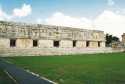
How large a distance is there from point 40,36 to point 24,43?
134 inches

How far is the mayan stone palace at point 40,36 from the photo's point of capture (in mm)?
39500

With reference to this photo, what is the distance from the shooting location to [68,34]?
48.9 metres

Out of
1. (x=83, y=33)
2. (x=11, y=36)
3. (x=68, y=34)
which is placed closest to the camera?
(x=11, y=36)

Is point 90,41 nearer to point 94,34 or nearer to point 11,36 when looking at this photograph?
point 94,34

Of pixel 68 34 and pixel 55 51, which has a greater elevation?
pixel 68 34

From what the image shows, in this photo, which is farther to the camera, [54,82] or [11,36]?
[11,36]

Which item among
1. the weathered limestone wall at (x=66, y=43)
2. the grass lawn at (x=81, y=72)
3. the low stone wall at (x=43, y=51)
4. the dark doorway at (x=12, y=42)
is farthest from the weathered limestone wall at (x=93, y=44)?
the grass lawn at (x=81, y=72)

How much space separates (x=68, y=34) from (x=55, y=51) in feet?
24.7

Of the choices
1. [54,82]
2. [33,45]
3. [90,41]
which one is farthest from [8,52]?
[54,82]

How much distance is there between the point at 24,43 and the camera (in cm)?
4194

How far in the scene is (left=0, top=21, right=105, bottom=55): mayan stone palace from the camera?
3950 centimetres

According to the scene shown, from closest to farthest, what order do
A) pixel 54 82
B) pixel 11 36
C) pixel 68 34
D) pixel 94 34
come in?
pixel 54 82, pixel 11 36, pixel 68 34, pixel 94 34

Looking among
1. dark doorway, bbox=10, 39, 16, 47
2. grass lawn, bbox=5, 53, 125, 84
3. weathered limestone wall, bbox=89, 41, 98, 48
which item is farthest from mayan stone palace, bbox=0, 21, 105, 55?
grass lawn, bbox=5, 53, 125, 84

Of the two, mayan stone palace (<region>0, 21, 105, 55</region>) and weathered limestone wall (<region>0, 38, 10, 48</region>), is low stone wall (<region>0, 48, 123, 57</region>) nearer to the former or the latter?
mayan stone palace (<region>0, 21, 105, 55</region>)
